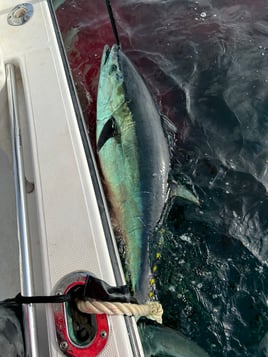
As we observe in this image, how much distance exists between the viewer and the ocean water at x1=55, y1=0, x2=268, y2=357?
52.6 inches

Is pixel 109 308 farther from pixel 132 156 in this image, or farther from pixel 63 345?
pixel 132 156

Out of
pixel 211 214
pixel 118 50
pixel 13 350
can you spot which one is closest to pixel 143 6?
pixel 118 50

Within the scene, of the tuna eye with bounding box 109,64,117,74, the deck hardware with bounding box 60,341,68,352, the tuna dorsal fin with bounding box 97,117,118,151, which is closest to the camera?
the deck hardware with bounding box 60,341,68,352

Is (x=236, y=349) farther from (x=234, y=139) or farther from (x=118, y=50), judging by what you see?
(x=118, y=50)

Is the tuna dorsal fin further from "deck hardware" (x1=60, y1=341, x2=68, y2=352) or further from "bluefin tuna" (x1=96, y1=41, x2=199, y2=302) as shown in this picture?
"deck hardware" (x1=60, y1=341, x2=68, y2=352)

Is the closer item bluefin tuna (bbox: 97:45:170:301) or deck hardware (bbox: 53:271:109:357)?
deck hardware (bbox: 53:271:109:357)

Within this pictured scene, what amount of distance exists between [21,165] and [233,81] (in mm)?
1143

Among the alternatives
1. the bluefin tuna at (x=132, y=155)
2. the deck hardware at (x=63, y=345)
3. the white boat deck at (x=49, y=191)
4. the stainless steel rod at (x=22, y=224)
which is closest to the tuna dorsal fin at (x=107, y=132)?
the bluefin tuna at (x=132, y=155)

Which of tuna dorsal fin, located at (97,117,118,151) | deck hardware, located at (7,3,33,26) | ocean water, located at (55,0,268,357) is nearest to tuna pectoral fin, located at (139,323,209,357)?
ocean water, located at (55,0,268,357)

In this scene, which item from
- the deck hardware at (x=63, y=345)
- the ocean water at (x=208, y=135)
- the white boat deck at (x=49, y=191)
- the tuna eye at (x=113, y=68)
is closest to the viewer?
the deck hardware at (x=63, y=345)

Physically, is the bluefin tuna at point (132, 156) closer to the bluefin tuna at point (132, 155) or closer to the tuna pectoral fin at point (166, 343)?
the bluefin tuna at point (132, 155)

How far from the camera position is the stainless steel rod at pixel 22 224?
3.19ft

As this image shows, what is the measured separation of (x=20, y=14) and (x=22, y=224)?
3.56 feet

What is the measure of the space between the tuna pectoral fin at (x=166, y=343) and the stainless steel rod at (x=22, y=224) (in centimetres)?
35
